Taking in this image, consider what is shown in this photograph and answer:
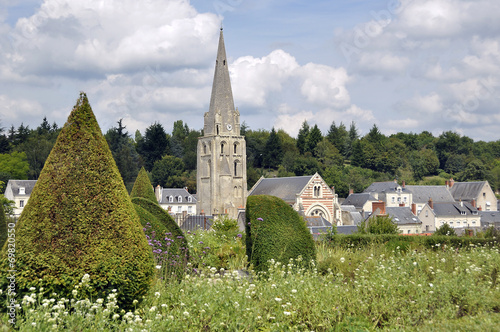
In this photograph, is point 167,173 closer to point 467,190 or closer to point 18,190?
point 18,190

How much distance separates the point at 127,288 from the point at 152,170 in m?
91.8

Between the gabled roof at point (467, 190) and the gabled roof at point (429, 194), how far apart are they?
320 centimetres

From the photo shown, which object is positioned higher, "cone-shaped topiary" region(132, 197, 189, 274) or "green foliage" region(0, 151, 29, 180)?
"green foliage" region(0, 151, 29, 180)

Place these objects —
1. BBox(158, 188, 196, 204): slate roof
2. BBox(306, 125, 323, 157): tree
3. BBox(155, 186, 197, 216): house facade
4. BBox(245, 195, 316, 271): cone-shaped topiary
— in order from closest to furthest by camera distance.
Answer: BBox(245, 195, 316, 271): cone-shaped topiary, BBox(155, 186, 197, 216): house facade, BBox(158, 188, 196, 204): slate roof, BBox(306, 125, 323, 157): tree

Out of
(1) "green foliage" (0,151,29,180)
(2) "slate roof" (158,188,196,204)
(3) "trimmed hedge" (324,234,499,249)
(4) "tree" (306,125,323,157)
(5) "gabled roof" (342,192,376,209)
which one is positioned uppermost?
(4) "tree" (306,125,323,157)

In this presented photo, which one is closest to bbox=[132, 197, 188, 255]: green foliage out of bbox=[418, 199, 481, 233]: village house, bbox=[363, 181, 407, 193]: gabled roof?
bbox=[418, 199, 481, 233]: village house

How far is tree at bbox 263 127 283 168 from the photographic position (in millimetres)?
108250

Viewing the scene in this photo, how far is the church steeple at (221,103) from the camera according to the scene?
223 ft

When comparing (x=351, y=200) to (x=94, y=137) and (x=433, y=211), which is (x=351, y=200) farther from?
(x=94, y=137)

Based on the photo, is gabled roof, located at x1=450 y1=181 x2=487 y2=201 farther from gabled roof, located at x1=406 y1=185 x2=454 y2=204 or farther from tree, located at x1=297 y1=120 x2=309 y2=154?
tree, located at x1=297 y1=120 x2=309 y2=154

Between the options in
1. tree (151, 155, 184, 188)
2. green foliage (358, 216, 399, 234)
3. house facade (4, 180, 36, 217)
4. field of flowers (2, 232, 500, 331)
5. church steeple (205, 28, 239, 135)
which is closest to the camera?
field of flowers (2, 232, 500, 331)

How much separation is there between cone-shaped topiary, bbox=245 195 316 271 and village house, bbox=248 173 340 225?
180ft

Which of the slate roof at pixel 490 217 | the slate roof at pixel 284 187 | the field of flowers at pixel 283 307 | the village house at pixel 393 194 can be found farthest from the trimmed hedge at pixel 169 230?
the village house at pixel 393 194

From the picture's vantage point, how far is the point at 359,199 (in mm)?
85188
